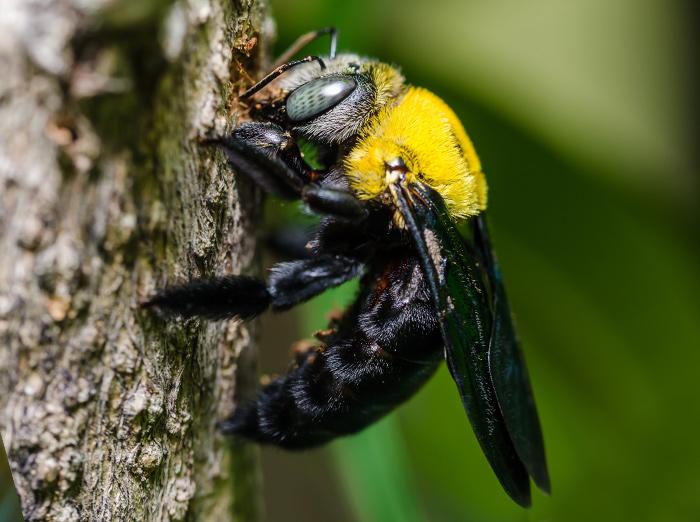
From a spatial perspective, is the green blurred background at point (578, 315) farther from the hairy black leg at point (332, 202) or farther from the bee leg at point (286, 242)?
the hairy black leg at point (332, 202)

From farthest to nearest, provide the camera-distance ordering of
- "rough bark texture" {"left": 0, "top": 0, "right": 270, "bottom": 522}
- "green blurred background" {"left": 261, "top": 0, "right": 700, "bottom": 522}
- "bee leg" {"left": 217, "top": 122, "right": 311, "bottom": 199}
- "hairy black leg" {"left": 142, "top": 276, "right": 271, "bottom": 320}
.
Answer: "green blurred background" {"left": 261, "top": 0, "right": 700, "bottom": 522} → "bee leg" {"left": 217, "top": 122, "right": 311, "bottom": 199} → "hairy black leg" {"left": 142, "top": 276, "right": 271, "bottom": 320} → "rough bark texture" {"left": 0, "top": 0, "right": 270, "bottom": 522}

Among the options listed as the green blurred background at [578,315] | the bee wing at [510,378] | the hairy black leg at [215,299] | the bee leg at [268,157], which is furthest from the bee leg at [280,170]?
the green blurred background at [578,315]

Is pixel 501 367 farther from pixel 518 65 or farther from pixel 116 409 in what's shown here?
pixel 518 65

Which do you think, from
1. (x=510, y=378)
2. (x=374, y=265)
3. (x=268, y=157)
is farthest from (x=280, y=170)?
(x=510, y=378)

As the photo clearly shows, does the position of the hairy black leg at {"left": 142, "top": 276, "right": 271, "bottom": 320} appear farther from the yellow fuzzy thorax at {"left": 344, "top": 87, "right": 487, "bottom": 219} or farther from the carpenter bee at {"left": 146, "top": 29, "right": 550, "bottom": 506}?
the yellow fuzzy thorax at {"left": 344, "top": 87, "right": 487, "bottom": 219}

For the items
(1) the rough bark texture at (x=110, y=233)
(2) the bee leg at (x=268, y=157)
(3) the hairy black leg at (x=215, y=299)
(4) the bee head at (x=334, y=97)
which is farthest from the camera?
(4) the bee head at (x=334, y=97)

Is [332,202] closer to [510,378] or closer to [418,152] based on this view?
[418,152]

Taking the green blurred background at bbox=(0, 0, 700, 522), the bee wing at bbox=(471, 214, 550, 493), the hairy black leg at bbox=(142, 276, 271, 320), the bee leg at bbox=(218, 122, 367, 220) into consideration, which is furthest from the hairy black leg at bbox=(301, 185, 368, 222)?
the green blurred background at bbox=(0, 0, 700, 522)

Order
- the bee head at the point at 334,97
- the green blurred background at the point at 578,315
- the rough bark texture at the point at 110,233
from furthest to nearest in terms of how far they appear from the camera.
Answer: the green blurred background at the point at 578,315 < the bee head at the point at 334,97 < the rough bark texture at the point at 110,233
